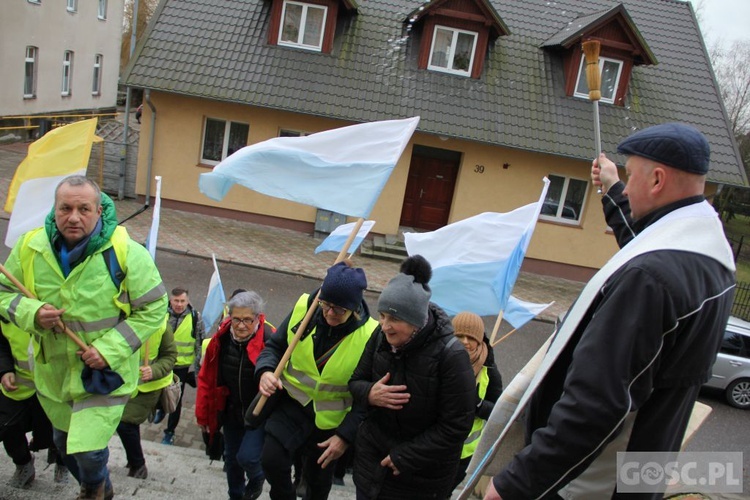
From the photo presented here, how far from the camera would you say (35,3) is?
77.5ft

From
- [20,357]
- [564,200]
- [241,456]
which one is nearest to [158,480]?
[241,456]

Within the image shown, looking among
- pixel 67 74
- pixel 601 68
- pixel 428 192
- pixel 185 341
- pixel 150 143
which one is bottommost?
pixel 185 341

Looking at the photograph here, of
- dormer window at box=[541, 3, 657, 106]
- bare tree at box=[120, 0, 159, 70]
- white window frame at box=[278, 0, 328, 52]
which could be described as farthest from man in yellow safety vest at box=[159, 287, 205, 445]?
bare tree at box=[120, 0, 159, 70]

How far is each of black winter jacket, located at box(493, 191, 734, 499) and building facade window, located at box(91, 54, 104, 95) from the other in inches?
1338

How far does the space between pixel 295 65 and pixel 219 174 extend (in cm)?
1247

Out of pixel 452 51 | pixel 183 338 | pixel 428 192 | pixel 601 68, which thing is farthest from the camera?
pixel 428 192

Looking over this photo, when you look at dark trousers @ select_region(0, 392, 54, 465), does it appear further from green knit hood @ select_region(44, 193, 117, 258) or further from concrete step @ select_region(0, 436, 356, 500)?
green knit hood @ select_region(44, 193, 117, 258)

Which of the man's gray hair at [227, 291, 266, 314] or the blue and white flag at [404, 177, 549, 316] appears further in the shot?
the blue and white flag at [404, 177, 549, 316]

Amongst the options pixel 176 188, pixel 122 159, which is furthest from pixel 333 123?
pixel 122 159

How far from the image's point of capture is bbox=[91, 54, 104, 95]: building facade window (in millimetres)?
31311

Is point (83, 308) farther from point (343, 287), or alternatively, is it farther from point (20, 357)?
point (343, 287)

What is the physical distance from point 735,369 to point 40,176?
Result: 33.3 ft

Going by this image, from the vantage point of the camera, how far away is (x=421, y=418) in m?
3.21

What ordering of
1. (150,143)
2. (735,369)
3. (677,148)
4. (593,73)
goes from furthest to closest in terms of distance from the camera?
(150,143) → (735,369) → (593,73) → (677,148)
